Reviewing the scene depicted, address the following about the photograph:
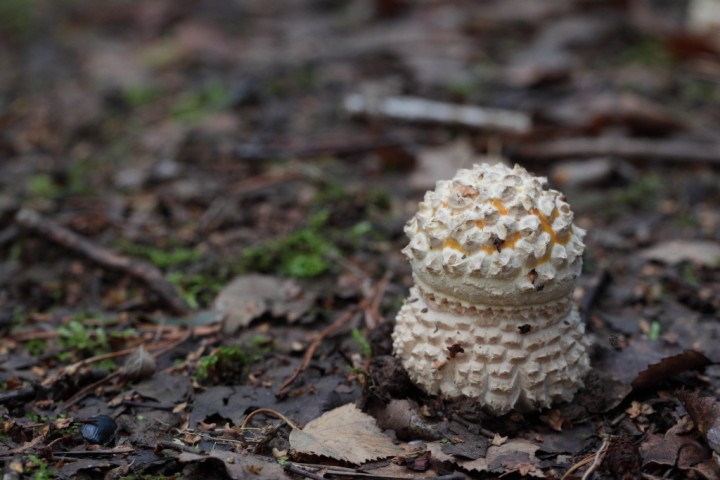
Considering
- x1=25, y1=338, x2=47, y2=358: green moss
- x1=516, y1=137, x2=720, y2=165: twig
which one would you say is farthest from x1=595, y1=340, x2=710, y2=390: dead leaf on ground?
x1=25, y1=338, x2=47, y2=358: green moss

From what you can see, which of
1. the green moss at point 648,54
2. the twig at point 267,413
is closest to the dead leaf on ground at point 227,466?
the twig at point 267,413

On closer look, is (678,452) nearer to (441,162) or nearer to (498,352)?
(498,352)

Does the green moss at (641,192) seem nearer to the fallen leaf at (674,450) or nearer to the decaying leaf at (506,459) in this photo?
the fallen leaf at (674,450)

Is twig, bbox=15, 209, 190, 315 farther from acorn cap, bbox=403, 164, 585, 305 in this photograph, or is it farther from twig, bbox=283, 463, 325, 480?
acorn cap, bbox=403, 164, 585, 305

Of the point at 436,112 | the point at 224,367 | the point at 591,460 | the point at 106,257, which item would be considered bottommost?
the point at 591,460

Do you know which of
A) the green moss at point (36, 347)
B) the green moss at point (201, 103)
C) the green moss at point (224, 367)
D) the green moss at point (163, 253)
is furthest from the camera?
the green moss at point (201, 103)

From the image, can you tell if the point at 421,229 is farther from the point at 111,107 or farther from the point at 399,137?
the point at 111,107

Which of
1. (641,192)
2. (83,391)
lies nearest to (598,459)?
(83,391)
